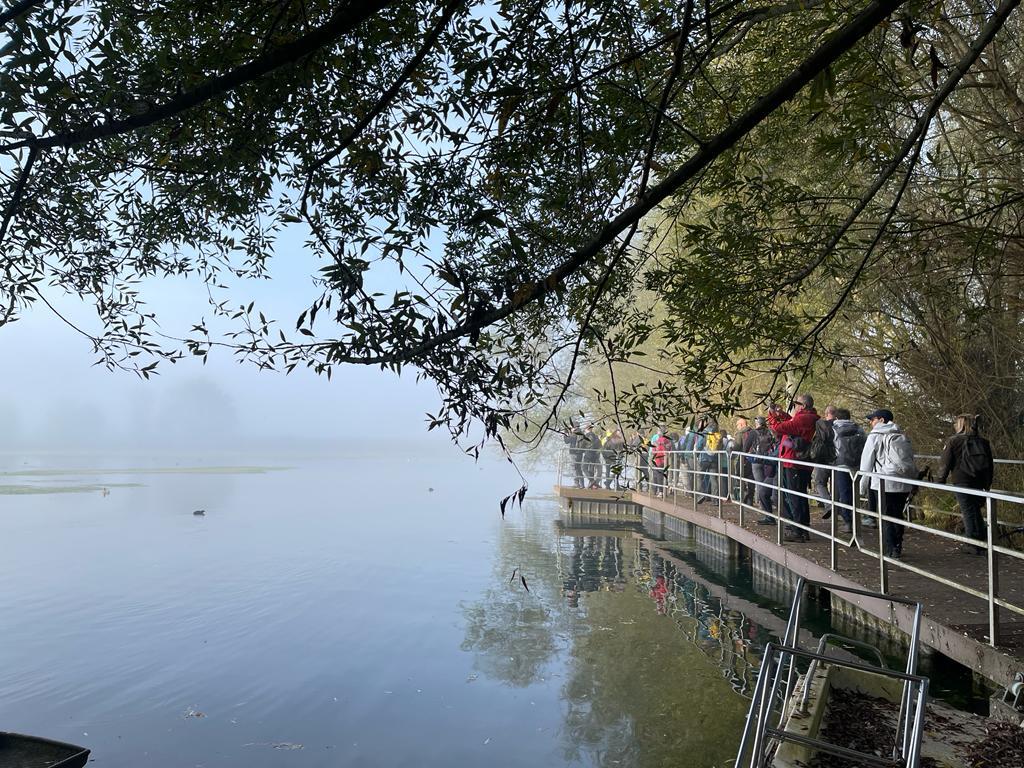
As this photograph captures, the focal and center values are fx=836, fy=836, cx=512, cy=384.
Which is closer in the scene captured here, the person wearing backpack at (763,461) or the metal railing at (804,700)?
the metal railing at (804,700)

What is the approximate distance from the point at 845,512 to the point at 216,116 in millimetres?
10781

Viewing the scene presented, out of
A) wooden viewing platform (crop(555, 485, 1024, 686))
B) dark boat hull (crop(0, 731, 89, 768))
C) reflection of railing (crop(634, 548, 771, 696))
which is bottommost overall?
reflection of railing (crop(634, 548, 771, 696))

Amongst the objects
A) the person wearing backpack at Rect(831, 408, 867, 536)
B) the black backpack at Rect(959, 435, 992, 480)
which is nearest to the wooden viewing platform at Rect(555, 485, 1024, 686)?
the person wearing backpack at Rect(831, 408, 867, 536)

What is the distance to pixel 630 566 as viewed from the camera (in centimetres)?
1742

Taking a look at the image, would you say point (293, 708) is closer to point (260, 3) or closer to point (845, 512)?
point (260, 3)

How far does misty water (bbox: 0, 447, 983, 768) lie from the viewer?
7883 mm

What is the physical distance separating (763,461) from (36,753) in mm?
10186

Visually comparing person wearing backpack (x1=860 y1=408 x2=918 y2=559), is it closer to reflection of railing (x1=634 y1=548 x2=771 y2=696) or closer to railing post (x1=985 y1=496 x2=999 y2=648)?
reflection of railing (x1=634 y1=548 x2=771 y2=696)

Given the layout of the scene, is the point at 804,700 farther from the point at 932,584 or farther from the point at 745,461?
the point at 745,461

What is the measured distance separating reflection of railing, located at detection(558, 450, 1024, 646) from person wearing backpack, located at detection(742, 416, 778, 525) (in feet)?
0.07

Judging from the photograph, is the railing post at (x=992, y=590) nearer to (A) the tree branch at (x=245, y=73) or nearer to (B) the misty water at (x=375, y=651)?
(B) the misty water at (x=375, y=651)

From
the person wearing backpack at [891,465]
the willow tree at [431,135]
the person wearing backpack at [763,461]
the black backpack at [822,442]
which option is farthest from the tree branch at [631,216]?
the person wearing backpack at [763,461]

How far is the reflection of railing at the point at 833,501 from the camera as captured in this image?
580cm

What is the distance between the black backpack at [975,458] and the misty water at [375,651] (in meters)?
3.18
